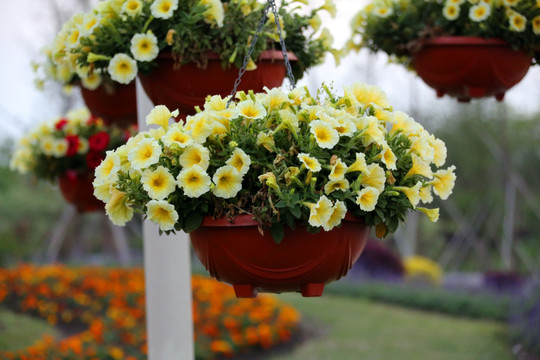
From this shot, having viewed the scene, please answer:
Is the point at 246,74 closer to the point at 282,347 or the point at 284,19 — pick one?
the point at 284,19

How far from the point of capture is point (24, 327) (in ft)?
16.7

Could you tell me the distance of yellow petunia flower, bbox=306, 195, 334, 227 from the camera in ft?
4.09

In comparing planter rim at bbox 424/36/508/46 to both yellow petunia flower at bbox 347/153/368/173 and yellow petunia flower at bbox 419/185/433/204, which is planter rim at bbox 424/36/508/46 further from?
yellow petunia flower at bbox 347/153/368/173

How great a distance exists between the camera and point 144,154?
133 centimetres

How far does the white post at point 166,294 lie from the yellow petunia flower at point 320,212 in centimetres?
106

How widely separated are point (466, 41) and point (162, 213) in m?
1.28

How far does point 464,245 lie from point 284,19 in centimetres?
911

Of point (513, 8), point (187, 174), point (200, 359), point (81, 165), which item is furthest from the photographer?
point (200, 359)

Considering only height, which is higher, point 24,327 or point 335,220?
point 335,220

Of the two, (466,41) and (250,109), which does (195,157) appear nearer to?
(250,109)

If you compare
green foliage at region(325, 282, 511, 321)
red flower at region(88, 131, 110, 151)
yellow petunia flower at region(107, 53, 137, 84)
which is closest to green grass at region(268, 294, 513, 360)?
green foliage at region(325, 282, 511, 321)

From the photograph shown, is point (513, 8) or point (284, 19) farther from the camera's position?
point (513, 8)

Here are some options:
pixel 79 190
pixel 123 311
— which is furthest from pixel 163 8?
pixel 123 311

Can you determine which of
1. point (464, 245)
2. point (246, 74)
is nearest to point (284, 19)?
point (246, 74)
